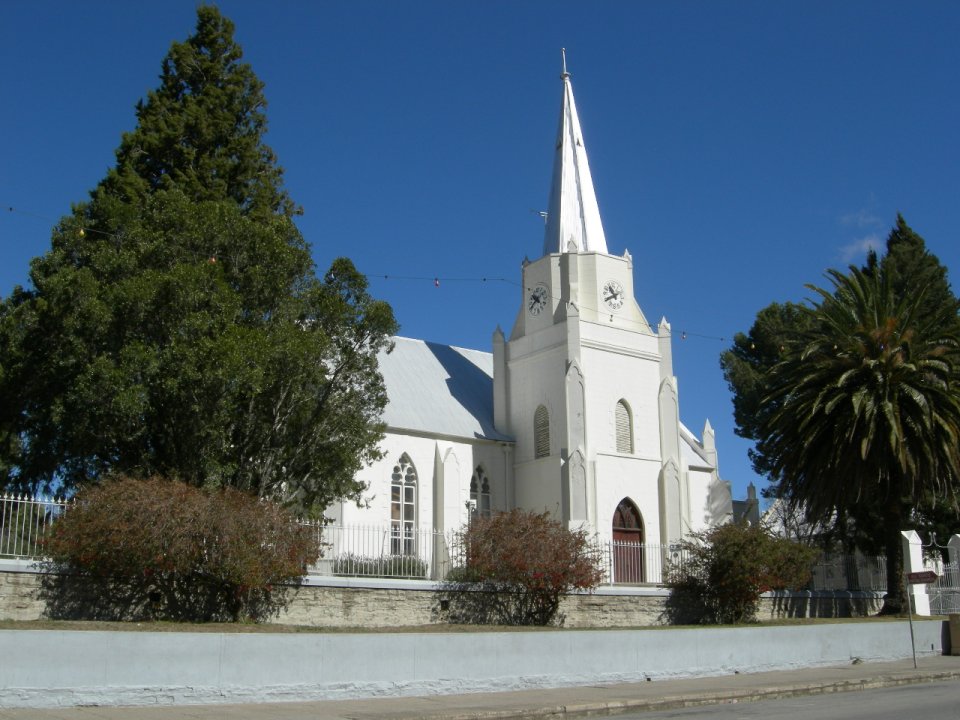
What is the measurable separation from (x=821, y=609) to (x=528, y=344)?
47.7 feet

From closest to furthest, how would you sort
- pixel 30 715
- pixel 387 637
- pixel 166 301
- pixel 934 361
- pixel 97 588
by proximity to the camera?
pixel 30 715
pixel 387 637
pixel 97 588
pixel 166 301
pixel 934 361

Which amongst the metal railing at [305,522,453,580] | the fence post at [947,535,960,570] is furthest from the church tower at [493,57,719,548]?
the metal railing at [305,522,453,580]

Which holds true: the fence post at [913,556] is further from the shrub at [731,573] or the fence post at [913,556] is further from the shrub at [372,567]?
the shrub at [372,567]

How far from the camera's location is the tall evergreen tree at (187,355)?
20719 millimetres

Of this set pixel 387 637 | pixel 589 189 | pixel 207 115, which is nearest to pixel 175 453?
pixel 387 637

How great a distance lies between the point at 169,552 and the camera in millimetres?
17734

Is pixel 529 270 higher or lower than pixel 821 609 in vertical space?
higher

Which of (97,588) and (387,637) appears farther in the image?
(97,588)

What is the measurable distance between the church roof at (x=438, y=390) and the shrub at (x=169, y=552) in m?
14.5

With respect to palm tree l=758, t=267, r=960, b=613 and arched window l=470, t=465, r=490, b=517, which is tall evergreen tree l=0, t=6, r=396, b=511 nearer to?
arched window l=470, t=465, r=490, b=517

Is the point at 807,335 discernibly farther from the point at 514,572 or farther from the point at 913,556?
the point at 514,572

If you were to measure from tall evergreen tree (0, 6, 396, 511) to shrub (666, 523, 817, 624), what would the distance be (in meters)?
9.10

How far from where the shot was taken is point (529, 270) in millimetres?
39406

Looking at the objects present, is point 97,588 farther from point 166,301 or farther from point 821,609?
point 821,609
